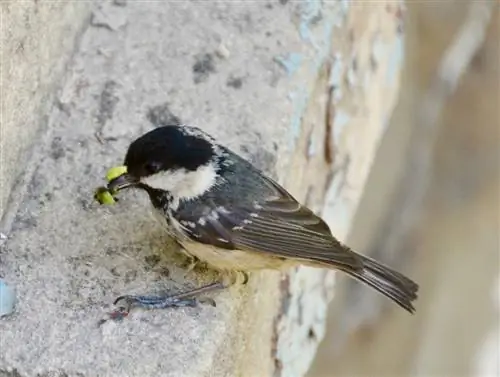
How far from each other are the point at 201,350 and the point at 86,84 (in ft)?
2.13

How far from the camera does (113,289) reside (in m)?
1.85

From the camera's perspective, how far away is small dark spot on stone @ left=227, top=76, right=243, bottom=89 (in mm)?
2191

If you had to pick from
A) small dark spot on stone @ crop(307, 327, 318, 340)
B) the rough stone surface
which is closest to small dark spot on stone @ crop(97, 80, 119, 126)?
the rough stone surface

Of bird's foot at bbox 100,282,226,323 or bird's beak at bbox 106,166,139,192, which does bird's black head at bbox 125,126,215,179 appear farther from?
bird's foot at bbox 100,282,226,323

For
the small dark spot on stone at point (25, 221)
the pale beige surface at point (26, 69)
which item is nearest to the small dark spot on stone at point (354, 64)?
the pale beige surface at point (26, 69)

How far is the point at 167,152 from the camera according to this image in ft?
6.13

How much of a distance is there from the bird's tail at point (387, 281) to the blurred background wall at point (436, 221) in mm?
1323

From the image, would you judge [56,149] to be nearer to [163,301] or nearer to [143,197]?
[143,197]

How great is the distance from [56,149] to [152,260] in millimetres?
299

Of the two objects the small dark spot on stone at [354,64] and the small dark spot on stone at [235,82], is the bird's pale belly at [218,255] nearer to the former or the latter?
the small dark spot on stone at [235,82]

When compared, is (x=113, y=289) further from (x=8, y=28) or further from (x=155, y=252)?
(x=8, y=28)

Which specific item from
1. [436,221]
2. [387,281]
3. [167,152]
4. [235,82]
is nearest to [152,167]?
[167,152]

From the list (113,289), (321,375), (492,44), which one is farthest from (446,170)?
(113,289)

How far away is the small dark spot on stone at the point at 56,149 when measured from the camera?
2055 millimetres
